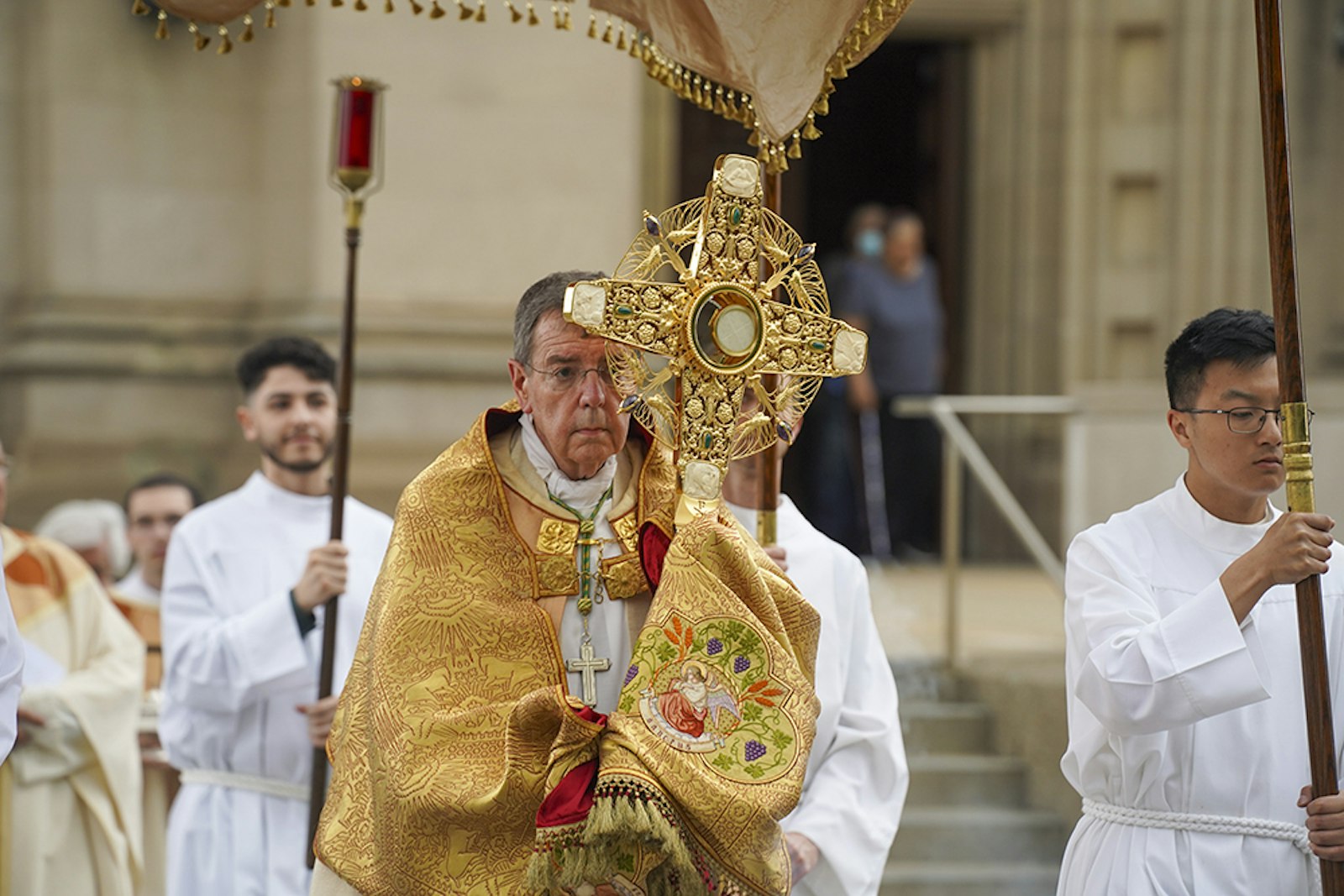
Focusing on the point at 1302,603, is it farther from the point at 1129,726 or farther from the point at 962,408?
the point at 962,408

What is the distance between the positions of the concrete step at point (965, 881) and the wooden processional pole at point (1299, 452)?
3.76 metres

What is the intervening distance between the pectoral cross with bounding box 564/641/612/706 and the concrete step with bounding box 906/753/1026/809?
4.35 metres

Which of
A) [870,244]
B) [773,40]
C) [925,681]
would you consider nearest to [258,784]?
[773,40]

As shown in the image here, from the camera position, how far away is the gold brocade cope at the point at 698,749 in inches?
126

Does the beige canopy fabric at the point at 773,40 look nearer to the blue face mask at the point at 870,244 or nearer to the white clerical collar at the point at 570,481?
the white clerical collar at the point at 570,481

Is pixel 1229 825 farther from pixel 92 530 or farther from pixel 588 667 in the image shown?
pixel 92 530

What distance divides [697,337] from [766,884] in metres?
0.96

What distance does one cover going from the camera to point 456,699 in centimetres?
355

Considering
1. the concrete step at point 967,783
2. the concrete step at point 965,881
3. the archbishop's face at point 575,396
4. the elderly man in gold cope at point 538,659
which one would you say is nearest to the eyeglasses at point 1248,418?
the elderly man in gold cope at point 538,659

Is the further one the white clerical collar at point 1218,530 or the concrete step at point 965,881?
the concrete step at point 965,881

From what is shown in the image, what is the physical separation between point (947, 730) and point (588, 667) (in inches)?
183

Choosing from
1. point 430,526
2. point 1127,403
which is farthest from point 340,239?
point 430,526

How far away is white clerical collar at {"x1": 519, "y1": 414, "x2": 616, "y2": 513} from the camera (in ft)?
12.2

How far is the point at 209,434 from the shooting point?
9.51m
